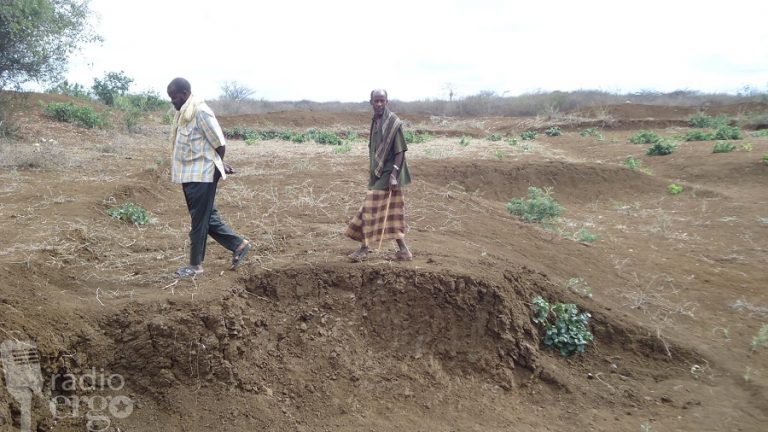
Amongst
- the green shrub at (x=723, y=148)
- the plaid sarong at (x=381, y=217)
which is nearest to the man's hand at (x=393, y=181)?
the plaid sarong at (x=381, y=217)

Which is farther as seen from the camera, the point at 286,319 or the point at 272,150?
the point at 272,150

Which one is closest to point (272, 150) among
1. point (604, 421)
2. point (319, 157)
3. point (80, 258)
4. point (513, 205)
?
point (319, 157)

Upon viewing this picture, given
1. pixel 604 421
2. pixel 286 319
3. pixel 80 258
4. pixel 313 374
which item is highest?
pixel 80 258

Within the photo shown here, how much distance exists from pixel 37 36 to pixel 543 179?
10.5m

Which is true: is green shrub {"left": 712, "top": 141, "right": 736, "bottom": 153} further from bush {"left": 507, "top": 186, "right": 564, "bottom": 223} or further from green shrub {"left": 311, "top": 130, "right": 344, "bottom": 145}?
green shrub {"left": 311, "top": 130, "right": 344, "bottom": 145}

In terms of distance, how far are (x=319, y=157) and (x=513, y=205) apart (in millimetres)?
5002

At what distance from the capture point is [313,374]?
12.8 feet

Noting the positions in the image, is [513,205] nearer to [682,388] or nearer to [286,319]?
[682,388]

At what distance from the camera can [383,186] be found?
15.3 feet

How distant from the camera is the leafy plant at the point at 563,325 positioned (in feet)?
14.8

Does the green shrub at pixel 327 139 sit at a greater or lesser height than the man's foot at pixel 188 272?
greater

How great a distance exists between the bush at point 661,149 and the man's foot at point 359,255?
10585 millimetres

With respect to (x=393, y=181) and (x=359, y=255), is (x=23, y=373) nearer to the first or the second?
(x=359, y=255)

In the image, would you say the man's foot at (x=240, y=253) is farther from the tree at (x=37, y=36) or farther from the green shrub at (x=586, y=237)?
the tree at (x=37, y=36)
